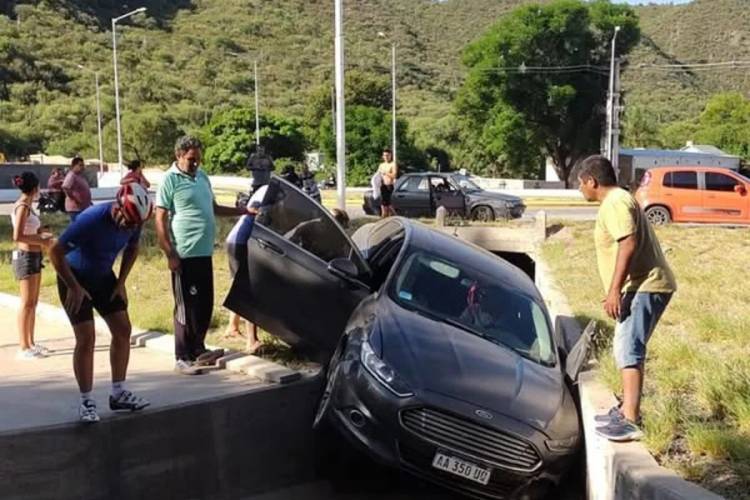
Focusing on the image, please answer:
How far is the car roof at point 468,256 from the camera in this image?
6398mm

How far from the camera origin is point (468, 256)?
6.57m

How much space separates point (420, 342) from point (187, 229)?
2.18m

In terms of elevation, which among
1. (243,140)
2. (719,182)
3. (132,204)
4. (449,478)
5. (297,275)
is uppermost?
(243,140)

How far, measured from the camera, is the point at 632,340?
4734 millimetres

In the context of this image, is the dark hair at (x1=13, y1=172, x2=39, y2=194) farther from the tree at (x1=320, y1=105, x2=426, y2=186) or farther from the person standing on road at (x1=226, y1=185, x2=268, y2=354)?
the tree at (x1=320, y1=105, x2=426, y2=186)

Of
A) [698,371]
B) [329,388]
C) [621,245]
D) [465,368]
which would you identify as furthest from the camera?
[698,371]

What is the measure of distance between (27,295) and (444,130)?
5877cm

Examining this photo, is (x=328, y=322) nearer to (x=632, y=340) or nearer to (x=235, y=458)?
(x=235, y=458)

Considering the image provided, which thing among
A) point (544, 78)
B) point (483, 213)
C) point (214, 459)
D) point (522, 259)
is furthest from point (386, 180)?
point (544, 78)

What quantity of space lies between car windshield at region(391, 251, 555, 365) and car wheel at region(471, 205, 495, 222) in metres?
13.8

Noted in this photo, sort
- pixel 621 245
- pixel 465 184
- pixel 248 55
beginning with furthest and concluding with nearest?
pixel 248 55 < pixel 465 184 < pixel 621 245

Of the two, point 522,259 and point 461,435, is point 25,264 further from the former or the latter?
point 522,259

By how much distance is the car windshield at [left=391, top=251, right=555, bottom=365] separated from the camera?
5.75 metres

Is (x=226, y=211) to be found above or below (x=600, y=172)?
below
